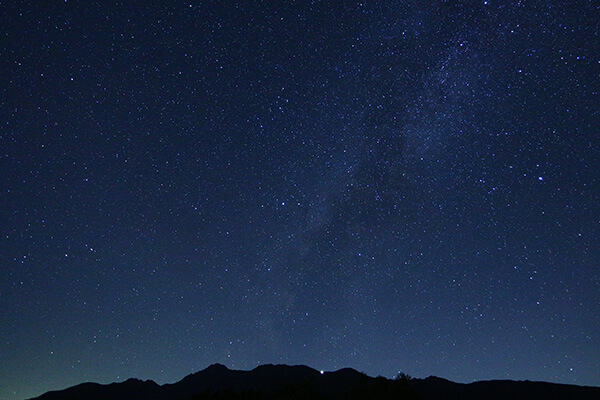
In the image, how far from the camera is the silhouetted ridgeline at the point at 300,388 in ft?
88.3

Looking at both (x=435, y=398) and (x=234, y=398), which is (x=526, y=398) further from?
(x=234, y=398)

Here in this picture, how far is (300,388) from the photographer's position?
27.1 m

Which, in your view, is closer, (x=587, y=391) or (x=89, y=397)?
(x=587, y=391)

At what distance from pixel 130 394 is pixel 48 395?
14.9 meters

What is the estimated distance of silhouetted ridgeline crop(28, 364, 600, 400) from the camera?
88.3 feet

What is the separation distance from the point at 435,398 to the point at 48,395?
72.4 m

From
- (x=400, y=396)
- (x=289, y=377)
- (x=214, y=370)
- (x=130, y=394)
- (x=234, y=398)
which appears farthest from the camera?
(x=214, y=370)

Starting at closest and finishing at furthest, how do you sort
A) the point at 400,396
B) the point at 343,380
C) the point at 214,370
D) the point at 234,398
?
the point at 400,396, the point at 234,398, the point at 343,380, the point at 214,370

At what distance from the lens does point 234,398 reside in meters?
32.4

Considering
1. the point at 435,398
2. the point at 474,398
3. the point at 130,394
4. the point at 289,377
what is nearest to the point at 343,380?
the point at 289,377

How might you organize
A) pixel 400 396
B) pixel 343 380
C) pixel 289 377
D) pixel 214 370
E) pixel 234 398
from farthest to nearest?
pixel 214 370
pixel 289 377
pixel 343 380
pixel 234 398
pixel 400 396

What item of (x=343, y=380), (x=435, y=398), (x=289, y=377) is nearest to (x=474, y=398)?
(x=435, y=398)

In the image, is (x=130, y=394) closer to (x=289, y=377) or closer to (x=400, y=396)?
(x=289, y=377)

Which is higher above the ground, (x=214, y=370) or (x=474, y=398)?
(x=214, y=370)
